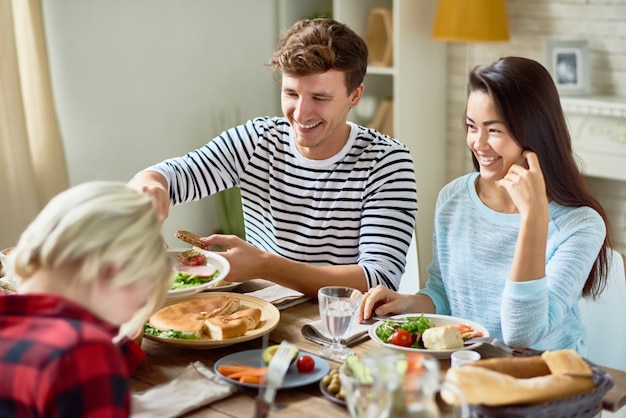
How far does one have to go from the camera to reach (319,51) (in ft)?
7.38

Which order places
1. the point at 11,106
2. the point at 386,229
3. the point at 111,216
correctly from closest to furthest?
the point at 111,216
the point at 386,229
the point at 11,106

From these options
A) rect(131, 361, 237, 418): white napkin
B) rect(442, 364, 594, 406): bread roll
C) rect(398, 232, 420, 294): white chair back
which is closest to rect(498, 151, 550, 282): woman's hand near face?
rect(442, 364, 594, 406): bread roll

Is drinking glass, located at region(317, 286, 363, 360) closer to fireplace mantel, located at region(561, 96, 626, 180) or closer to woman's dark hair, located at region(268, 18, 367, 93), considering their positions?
woman's dark hair, located at region(268, 18, 367, 93)

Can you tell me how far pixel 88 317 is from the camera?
1.09 m

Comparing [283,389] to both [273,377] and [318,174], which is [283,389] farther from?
[318,174]

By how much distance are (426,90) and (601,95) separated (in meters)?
0.82

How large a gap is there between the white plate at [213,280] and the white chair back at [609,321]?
2.87ft

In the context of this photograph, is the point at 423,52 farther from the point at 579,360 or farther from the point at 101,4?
the point at 579,360

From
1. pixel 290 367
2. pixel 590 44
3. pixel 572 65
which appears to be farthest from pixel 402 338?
pixel 590 44

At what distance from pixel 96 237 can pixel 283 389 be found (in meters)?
0.58

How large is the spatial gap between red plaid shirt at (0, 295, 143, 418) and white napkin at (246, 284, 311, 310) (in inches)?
36.6

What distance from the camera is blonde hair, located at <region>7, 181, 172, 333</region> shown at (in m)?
1.07

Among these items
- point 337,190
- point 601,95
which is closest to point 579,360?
point 337,190

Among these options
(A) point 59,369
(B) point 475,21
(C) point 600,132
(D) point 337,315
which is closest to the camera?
(A) point 59,369
